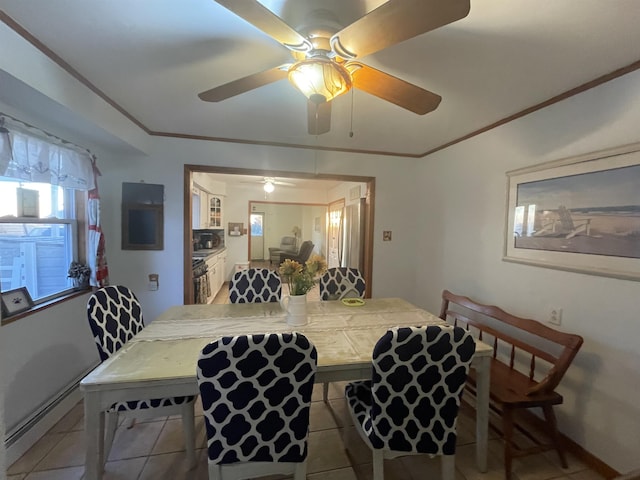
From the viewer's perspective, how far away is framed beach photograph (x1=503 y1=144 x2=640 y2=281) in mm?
1526

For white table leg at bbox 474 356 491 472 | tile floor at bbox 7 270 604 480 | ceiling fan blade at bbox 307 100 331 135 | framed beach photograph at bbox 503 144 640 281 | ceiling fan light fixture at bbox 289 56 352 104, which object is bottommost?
tile floor at bbox 7 270 604 480

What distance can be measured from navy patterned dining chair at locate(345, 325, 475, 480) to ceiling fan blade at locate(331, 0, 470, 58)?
115cm

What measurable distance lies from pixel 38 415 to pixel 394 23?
2.92 m

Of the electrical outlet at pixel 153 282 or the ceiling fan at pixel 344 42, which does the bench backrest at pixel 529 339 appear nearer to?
the ceiling fan at pixel 344 42

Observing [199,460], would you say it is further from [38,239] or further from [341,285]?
[38,239]

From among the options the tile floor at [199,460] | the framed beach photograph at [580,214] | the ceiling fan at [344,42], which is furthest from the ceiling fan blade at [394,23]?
the tile floor at [199,460]

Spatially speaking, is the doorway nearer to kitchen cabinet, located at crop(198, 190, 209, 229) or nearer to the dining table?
the dining table

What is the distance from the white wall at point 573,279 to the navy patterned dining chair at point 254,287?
72.2 inches

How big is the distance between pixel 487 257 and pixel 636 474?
2025 millimetres

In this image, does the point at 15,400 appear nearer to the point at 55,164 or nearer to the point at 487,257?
the point at 55,164

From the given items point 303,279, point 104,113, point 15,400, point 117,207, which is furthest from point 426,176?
point 15,400

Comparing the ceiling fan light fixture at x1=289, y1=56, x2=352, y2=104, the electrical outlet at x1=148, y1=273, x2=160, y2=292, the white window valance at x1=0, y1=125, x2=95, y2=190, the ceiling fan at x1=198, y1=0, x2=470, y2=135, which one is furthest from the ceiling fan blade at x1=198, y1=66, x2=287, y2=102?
the electrical outlet at x1=148, y1=273, x2=160, y2=292

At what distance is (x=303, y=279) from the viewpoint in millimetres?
1818

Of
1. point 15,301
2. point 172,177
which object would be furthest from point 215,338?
point 172,177
